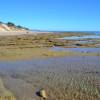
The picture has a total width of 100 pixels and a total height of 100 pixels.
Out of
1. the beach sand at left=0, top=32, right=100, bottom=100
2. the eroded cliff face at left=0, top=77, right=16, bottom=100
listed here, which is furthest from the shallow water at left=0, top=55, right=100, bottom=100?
the eroded cliff face at left=0, top=77, right=16, bottom=100

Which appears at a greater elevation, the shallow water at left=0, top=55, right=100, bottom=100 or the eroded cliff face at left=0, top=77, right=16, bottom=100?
the eroded cliff face at left=0, top=77, right=16, bottom=100

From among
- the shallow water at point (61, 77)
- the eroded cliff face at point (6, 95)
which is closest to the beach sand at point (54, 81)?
the shallow water at point (61, 77)

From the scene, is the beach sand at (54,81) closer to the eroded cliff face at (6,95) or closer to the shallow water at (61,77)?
the shallow water at (61,77)

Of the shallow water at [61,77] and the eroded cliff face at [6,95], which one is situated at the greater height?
the eroded cliff face at [6,95]

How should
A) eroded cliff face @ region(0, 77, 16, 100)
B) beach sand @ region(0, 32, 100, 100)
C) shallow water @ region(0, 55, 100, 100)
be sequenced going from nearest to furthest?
eroded cliff face @ region(0, 77, 16, 100)
beach sand @ region(0, 32, 100, 100)
shallow water @ region(0, 55, 100, 100)

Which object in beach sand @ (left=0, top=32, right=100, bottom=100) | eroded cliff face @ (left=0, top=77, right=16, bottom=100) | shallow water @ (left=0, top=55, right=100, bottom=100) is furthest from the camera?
shallow water @ (left=0, top=55, right=100, bottom=100)

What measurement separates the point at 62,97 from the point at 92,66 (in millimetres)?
5894

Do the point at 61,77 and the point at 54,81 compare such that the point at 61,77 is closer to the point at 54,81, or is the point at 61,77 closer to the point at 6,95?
the point at 54,81

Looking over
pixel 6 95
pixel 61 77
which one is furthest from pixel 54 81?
pixel 6 95

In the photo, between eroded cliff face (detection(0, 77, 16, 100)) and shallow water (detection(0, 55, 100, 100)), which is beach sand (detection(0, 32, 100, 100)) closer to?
shallow water (detection(0, 55, 100, 100))

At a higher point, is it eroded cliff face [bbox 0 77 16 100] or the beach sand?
eroded cliff face [bbox 0 77 16 100]

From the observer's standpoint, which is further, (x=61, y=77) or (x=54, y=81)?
(x=61, y=77)

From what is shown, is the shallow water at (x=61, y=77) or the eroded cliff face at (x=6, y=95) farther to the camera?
the shallow water at (x=61, y=77)

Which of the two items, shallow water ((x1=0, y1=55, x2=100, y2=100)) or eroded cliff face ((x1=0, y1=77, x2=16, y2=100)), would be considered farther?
shallow water ((x1=0, y1=55, x2=100, y2=100))
